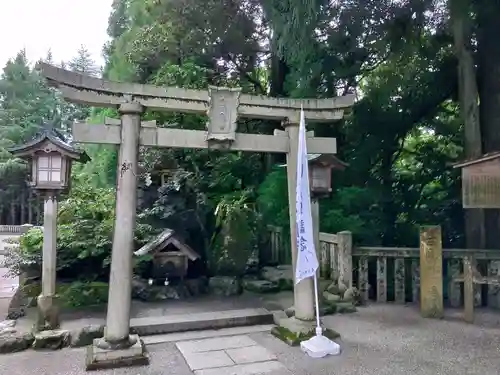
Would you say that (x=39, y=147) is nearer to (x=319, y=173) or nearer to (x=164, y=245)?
(x=164, y=245)

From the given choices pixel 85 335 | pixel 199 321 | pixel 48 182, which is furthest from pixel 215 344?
pixel 48 182

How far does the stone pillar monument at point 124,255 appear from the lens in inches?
164

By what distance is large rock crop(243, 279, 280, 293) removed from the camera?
703cm

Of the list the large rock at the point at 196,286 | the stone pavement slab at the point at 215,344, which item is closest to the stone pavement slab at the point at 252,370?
the stone pavement slab at the point at 215,344

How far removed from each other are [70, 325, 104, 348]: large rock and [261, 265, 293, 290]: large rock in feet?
10.9

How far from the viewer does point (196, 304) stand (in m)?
6.27

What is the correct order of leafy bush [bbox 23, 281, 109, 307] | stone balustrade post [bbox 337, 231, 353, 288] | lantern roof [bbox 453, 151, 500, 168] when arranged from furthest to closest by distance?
stone balustrade post [bbox 337, 231, 353, 288]
leafy bush [bbox 23, 281, 109, 307]
lantern roof [bbox 453, 151, 500, 168]

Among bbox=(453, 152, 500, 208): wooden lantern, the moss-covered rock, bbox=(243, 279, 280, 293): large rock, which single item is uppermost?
bbox=(453, 152, 500, 208): wooden lantern

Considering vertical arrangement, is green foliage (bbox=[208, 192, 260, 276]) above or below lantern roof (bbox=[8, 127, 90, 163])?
below

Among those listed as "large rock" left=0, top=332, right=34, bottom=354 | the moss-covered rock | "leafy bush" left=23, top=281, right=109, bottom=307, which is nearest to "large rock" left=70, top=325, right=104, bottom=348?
"large rock" left=0, top=332, right=34, bottom=354

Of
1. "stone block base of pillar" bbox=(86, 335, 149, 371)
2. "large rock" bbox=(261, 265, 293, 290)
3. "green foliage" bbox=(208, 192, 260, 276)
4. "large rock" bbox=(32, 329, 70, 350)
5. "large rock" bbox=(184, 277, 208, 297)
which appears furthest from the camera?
"large rock" bbox=(261, 265, 293, 290)

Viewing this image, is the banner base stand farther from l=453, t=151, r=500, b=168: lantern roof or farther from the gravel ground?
l=453, t=151, r=500, b=168: lantern roof

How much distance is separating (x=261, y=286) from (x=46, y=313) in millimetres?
3516

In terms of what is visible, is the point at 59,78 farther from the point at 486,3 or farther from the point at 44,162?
the point at 486,3
